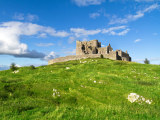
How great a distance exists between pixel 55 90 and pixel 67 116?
9.23 m

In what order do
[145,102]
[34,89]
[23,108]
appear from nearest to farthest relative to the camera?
[23,108], [145,102], [34,89]

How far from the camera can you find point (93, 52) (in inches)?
3233

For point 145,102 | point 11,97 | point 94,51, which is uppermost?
point 94,51

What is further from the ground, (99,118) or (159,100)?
(99,118)

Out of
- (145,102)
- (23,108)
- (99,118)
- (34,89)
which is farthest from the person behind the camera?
(34,89)

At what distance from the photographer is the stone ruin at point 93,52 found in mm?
66250

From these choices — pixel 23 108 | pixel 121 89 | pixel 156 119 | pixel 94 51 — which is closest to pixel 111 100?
pixel 121 89

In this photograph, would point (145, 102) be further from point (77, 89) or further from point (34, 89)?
point (34, 89)

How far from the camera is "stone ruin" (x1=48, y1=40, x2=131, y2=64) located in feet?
217

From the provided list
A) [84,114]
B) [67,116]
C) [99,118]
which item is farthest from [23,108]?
[99,118]

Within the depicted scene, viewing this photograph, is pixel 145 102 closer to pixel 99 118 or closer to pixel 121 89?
pixel 121 89

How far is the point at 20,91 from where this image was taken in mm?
15227

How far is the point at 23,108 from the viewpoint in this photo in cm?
906

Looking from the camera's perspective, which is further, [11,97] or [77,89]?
[77,89]
